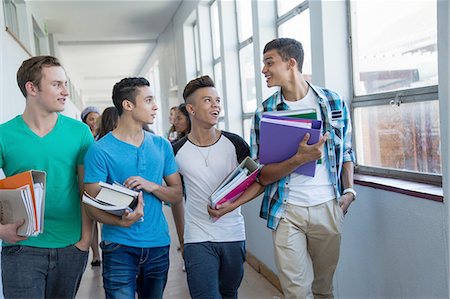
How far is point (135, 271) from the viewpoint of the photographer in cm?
175

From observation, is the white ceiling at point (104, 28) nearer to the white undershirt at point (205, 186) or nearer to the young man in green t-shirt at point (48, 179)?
the young man in green t-shirt at point (48, 179)

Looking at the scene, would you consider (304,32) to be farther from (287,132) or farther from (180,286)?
(180,286)

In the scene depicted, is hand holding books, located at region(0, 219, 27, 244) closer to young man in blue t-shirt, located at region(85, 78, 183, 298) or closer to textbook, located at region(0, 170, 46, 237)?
textbook, located at region(0, 170, 46, 237)

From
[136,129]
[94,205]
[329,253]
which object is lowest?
[329,253]

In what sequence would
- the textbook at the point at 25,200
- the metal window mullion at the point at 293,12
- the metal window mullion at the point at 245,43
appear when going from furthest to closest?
the metal window mullion at the point at 245,43
the metal window mullion at the point at 293,12
the textbook at the point at 25,200

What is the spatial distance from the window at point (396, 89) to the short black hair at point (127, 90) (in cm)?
131

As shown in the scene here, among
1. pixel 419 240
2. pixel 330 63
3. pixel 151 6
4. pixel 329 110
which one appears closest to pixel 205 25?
pixel 151 6

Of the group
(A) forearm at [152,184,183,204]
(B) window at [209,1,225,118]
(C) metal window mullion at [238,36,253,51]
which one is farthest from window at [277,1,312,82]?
(B) window at [209,1,225,118]

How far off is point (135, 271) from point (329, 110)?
1.08m

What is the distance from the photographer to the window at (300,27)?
3.26 m

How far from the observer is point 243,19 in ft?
15.4

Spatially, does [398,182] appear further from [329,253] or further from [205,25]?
[205,25]

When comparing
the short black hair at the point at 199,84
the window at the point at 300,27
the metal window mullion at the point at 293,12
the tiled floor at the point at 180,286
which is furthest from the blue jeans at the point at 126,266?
the metal window mullion at the point at 293,12

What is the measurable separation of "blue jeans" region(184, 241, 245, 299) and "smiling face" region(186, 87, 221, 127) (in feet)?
1.78
